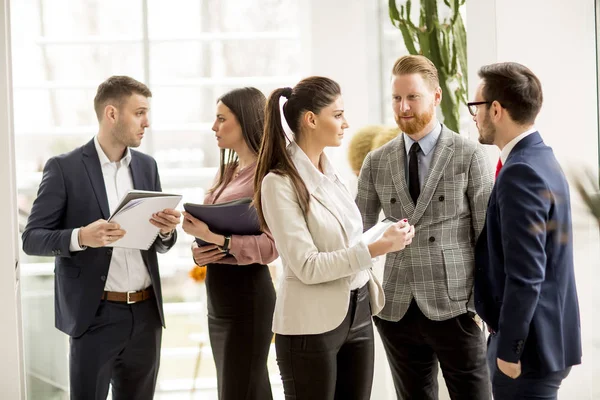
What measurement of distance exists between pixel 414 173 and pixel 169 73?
6.69 feet

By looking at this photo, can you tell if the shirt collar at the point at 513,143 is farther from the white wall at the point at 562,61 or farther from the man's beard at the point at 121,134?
the man's beard at the point at 121,134

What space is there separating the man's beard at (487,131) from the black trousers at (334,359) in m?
0.61

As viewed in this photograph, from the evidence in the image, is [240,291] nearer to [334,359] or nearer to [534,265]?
[334,359]

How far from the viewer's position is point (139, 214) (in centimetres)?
272

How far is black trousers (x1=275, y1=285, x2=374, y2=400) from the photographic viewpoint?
2.20 metres

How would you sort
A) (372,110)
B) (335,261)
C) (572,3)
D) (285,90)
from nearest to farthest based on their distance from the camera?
(335,261) < (285,90) < (572,3) < (372,110)

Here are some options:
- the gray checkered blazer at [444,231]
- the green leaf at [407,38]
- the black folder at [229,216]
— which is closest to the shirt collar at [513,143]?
the gray checkered blazer at [444,231]

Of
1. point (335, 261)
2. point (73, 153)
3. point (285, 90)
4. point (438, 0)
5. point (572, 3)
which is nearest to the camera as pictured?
point (335, 261)

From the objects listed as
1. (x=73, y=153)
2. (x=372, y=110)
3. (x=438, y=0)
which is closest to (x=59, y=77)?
(x=73, y=153)

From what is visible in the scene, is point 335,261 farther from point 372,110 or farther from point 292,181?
point 372,110

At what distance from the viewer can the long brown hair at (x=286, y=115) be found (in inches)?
89.9

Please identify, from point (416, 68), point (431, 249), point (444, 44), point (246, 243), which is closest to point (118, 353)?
point (246, 243)

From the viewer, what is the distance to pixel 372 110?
13.9 ft

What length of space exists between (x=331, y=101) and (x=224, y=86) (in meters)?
1.92
